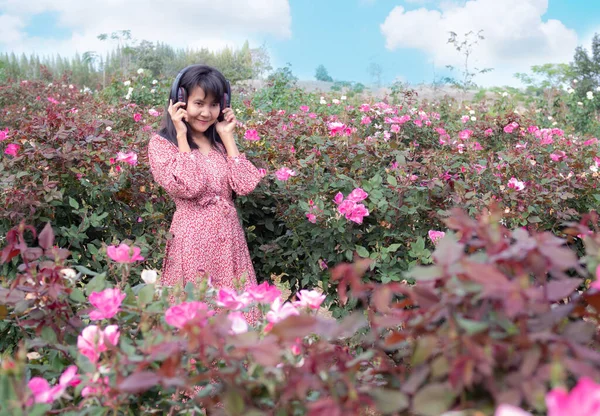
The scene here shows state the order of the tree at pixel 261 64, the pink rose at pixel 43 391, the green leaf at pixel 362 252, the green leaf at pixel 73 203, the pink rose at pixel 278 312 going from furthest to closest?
1. the tree at pixel 261 64
2. the green leaf at pixel 73 203
3. the green leaf at pixel 362 252
4. the pink rose at pixel 278 312
5. the pink rose at pixel 43 391

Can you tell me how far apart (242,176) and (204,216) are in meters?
0.21

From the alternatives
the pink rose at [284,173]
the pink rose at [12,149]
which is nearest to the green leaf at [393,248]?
the pink rose at [284,173]

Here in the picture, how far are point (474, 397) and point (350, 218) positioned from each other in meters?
1.42

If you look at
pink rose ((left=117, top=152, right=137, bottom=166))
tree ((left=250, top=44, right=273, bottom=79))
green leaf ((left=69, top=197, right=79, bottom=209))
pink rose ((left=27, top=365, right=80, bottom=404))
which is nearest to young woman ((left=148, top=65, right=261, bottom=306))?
pink rose ((left=117, top=152, right=137, bottom=166))

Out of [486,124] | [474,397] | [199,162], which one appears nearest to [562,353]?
[474,397]

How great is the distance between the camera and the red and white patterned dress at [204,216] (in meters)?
2.22

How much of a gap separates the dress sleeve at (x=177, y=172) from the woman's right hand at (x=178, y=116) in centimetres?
9

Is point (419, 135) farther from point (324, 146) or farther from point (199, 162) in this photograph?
point (199, 162)

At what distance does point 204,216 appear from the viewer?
2.26 metres

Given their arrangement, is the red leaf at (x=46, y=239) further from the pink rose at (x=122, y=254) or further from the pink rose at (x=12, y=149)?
the pink rose at (x=12, y=149)

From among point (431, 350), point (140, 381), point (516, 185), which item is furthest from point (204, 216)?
point (431, 350)

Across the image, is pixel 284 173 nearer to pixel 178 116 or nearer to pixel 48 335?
pixel 178 116

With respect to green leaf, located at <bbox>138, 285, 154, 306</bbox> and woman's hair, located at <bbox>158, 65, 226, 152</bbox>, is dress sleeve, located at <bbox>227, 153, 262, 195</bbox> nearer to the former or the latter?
woman's hair, located at <bbox>158, 65, 226, 152</bbox>

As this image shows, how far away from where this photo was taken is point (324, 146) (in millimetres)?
2668
